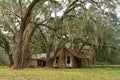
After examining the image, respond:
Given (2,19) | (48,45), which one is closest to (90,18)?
(48,45)

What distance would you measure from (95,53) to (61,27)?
12088 mm

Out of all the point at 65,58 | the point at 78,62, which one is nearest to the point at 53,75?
the point at 65,58

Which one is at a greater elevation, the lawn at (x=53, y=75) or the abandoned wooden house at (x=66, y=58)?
the abandoned wooden house at (x=66, y=58)

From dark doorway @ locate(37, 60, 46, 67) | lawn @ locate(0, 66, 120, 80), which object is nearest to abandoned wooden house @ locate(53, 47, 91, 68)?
dark doorway @ locate(37, 60, 46, 67)

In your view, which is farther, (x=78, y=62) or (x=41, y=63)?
(x=41, y=63)

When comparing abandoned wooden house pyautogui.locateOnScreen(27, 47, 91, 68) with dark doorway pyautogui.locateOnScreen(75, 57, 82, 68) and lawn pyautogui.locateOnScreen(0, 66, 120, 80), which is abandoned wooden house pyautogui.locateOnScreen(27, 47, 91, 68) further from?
lawn pyautogui.locateOnScreen(0, 66, 120, 80)

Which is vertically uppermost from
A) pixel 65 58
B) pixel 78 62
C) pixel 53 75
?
pixel 65 58

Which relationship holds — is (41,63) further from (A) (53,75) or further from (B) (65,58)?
(A) (53,75)

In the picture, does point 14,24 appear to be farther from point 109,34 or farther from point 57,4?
point 109,34

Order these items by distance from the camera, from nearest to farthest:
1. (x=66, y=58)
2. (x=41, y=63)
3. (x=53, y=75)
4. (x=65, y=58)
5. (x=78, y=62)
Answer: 1. (x=53, y=75)
2. (x=65, y=58)
3. (x=66, y=58)
4. (x=78, y=62)
5. (x=41, y=63)

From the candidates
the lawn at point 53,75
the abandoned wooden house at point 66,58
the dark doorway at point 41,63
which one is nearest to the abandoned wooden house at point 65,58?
the abandoned wooden house at point 66,58

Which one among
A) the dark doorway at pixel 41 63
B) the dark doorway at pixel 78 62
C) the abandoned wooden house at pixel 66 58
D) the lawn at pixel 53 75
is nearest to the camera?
the lawn at pixel 53 75

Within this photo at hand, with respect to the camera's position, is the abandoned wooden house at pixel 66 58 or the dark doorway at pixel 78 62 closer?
the abandoned wooden house at pixel 66 58

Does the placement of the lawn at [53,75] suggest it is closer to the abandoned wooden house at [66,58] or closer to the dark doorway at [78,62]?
the abandoned wooden house at [66,58]
